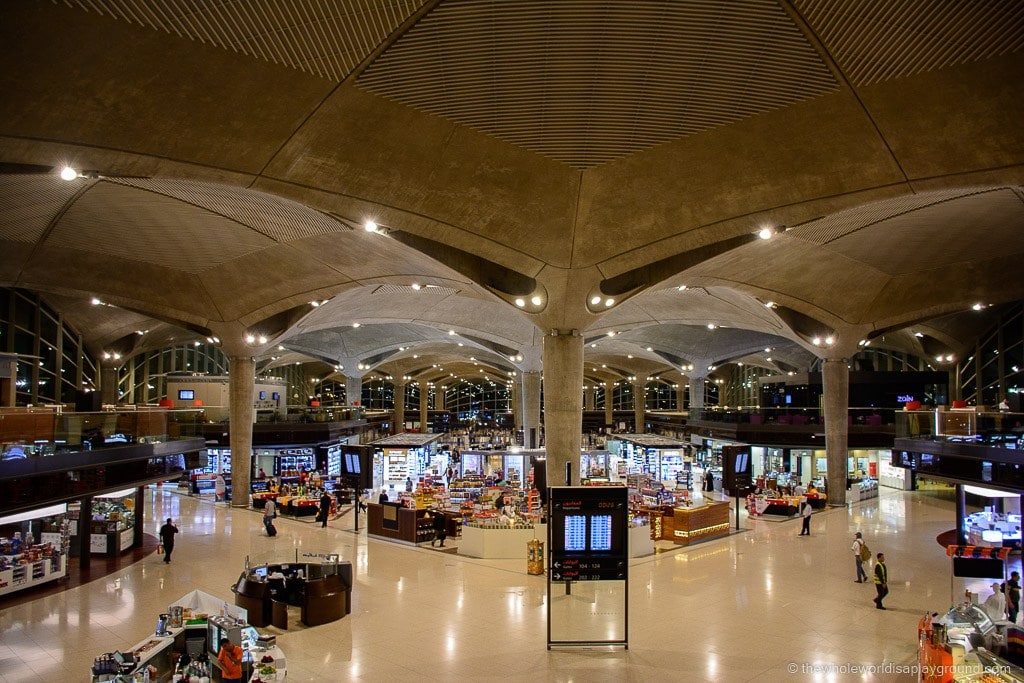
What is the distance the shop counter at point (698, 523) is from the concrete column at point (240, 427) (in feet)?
53.4

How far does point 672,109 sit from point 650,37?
5.60 feet

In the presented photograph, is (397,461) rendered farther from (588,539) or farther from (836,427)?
(588,539)

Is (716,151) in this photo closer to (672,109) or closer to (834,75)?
(672,109)

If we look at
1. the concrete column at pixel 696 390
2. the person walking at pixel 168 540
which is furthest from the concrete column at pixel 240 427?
the concrete column at pixel 696 390

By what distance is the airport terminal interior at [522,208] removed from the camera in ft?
27.0

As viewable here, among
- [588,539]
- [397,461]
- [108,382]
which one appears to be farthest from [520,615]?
[108,382]

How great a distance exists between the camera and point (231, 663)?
8.14 m

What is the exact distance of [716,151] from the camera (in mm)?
11070

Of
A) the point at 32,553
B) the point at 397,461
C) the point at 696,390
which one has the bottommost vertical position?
the point at 397,461

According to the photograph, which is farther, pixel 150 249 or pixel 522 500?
pixel 522 500

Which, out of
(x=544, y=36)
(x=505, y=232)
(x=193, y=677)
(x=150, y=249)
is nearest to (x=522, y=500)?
(x=505, y=232)

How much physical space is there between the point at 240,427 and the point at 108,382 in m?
12.9

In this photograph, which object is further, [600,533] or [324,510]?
[324,510]

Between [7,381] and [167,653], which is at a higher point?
[7,381]
